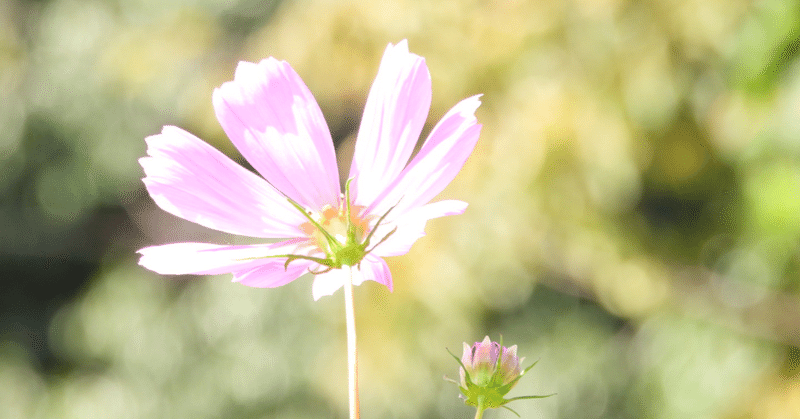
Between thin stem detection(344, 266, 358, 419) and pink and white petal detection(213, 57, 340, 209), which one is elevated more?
pink and white petal detection(213, 57, 340, 209)

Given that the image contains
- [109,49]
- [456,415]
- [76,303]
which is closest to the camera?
[456,415]

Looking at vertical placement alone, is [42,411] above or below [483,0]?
below

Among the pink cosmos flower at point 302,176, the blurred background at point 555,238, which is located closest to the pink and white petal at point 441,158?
the pink cosmos flower at point 302,176

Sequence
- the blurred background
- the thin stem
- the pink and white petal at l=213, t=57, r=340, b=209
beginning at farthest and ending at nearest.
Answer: the blurred background < the pink and white petal at l=213, t=57, r=340, b=209 < the thin stem

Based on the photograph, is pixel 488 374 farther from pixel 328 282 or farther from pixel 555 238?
pixel 555 238

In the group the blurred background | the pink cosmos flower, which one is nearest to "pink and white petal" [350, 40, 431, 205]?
the pink cosmos flower

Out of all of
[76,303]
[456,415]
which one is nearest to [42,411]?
[76,303]

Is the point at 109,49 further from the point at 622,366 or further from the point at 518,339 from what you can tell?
the point at 622,366

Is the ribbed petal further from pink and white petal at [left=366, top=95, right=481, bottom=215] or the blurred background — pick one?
the blurred background
